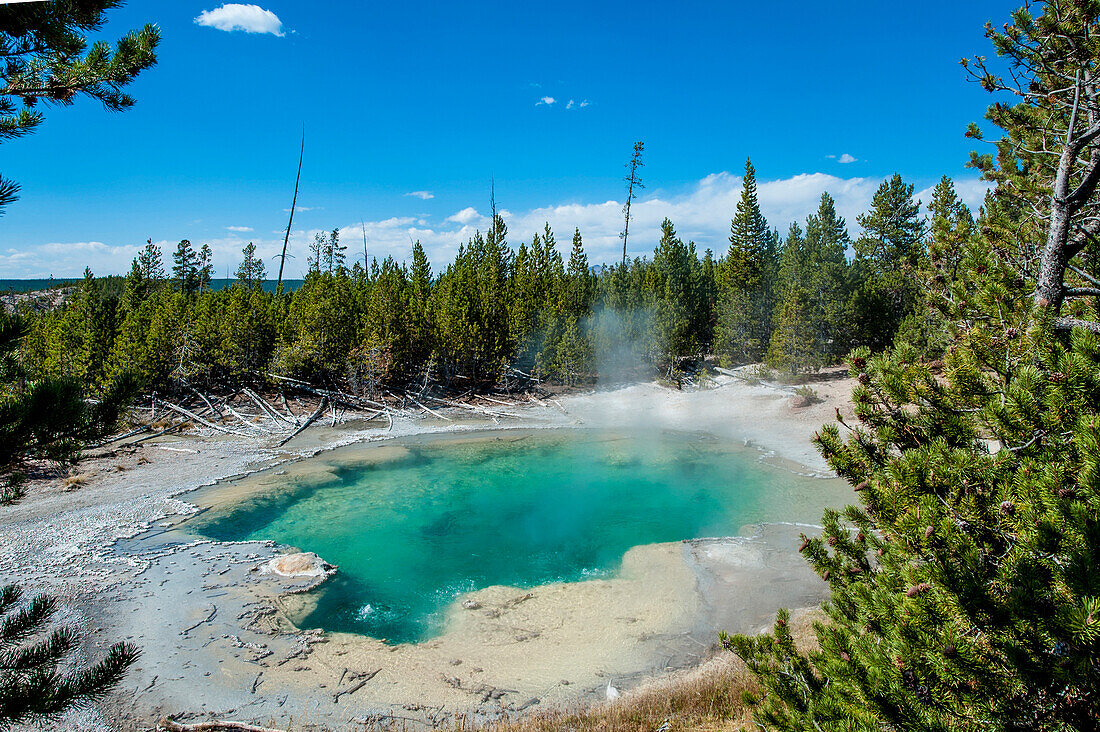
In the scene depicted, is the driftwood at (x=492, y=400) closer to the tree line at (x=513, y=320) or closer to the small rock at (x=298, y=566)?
the tree line at (x=513, y=320)

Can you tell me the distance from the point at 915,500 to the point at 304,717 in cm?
870

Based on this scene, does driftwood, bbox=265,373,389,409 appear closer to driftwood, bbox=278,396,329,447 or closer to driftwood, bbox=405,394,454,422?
driftwood, bbox=278,396,329,447

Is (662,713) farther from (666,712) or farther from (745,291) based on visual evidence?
(745,291)

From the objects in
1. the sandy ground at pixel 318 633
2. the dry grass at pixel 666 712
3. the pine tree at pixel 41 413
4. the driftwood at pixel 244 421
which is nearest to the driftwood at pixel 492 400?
the driftwood at pixel 244 421

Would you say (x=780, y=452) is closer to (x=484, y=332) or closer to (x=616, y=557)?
(x=616, y=557)

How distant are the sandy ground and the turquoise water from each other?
85cm

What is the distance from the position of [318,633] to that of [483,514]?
7556mm

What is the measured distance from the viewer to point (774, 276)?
42906mm

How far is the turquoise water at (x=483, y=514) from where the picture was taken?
498 inches

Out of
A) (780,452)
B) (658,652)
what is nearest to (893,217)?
(780,452)

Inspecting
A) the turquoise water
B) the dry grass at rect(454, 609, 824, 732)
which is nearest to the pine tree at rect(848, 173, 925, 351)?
the turquoise water

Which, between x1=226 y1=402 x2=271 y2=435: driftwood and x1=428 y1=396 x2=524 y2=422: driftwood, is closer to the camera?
x1=226 y1=402 x2=271 y2=435: driftwood

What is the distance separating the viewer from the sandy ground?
8359 millimetres

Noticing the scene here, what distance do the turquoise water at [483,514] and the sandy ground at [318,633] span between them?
847 mm
